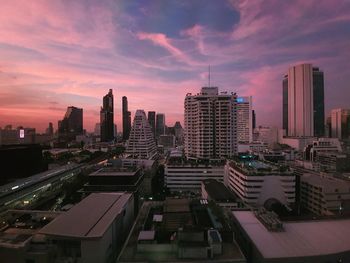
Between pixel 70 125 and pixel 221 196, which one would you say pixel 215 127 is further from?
pixel 70 125

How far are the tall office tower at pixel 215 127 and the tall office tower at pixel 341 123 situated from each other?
59.1 m

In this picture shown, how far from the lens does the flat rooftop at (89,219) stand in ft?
37.4

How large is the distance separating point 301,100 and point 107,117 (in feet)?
212

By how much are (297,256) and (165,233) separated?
5.24m

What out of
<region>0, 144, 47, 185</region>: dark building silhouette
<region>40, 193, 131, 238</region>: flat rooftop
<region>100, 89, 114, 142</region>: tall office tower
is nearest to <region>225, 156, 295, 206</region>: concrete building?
<region>40, 193, 131, 238</region>: flat rooftop

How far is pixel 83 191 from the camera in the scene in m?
25.4

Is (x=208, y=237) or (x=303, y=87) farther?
(x=303, y=87)

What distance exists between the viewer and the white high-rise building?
79.1m

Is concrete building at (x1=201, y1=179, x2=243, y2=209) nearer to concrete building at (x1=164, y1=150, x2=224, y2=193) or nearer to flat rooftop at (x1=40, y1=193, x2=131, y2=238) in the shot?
concrete building at (x1=164, y1=150, x2=224, y2=193)

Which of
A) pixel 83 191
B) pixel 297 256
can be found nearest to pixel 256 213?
pixel 297 256

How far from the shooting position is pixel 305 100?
80.6 meters

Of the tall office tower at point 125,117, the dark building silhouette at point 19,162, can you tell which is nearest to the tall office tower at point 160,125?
the tall office tower at point 125,117

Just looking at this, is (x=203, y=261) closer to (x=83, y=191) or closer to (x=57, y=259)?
(x=57, y=259)

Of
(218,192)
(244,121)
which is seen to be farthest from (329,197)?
(244,121)
